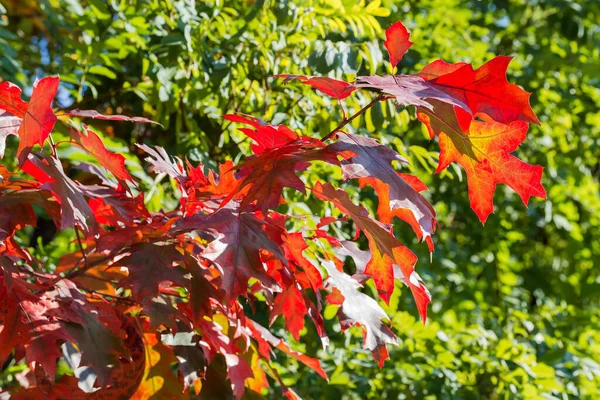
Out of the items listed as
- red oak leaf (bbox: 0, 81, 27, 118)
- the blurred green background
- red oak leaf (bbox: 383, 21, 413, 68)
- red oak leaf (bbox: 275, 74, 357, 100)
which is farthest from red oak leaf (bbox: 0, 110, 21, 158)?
the blurred green background

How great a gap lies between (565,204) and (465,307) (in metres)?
0.73

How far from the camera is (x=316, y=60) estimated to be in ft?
5.32

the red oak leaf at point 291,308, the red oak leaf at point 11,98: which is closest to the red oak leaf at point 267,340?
the red oak leaf at point 291,308

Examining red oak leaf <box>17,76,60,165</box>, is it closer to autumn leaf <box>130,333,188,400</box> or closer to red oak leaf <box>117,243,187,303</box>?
red oak leaf <box>117,243,187,303</box>

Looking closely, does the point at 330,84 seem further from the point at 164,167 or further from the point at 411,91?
the point at 164,167

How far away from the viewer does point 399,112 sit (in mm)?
2020

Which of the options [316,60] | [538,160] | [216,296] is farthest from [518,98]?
[538,160]

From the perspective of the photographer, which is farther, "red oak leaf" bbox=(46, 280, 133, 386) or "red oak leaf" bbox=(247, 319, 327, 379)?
"red oak leaf" bbox=(247, 319, 327, 379)

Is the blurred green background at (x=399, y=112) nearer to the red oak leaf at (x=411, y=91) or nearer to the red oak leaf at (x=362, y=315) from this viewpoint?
the red oak leaf at (x=362, y=315)

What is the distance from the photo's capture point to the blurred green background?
5.87 feet

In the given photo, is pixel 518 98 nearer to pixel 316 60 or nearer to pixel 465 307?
pixel 316 60

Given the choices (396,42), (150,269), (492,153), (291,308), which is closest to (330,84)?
(396,42)

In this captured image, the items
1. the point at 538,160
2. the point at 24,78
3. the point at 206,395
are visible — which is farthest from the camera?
the point at 538,160

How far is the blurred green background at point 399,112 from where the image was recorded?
1790 millimetres
